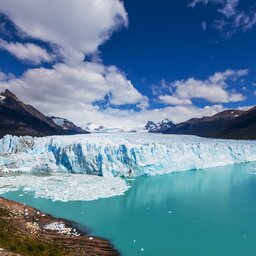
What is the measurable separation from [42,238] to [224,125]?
149444 millimetres

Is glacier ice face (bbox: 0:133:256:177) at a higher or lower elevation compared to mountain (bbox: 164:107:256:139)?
lower

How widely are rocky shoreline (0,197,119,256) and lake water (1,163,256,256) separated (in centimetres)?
83

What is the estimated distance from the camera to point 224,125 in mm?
151750

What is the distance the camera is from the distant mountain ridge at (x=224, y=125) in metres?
118

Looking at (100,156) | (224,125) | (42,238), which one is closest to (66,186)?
(100,156)

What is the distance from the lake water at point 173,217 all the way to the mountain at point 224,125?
91439mm

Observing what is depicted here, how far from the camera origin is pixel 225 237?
12.9 meters

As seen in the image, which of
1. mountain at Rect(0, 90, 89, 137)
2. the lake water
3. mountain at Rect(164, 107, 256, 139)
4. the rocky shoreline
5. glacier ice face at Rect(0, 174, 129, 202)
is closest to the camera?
the rocky shoreline

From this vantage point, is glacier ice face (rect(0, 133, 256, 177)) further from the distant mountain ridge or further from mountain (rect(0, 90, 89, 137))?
the distant mountain ridge

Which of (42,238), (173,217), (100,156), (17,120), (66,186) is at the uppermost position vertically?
(17,120)

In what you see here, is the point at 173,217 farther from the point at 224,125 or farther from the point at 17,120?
the point at 224,125

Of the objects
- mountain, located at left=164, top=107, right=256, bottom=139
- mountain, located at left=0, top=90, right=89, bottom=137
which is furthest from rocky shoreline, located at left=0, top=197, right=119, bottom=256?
mountain, located at left=164, top=107, right=256, bottom=139

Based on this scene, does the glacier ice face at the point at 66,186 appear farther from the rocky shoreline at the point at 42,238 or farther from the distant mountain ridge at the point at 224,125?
the distant mountain ridge at the point at 224,125

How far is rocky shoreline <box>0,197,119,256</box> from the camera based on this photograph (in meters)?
10.3
